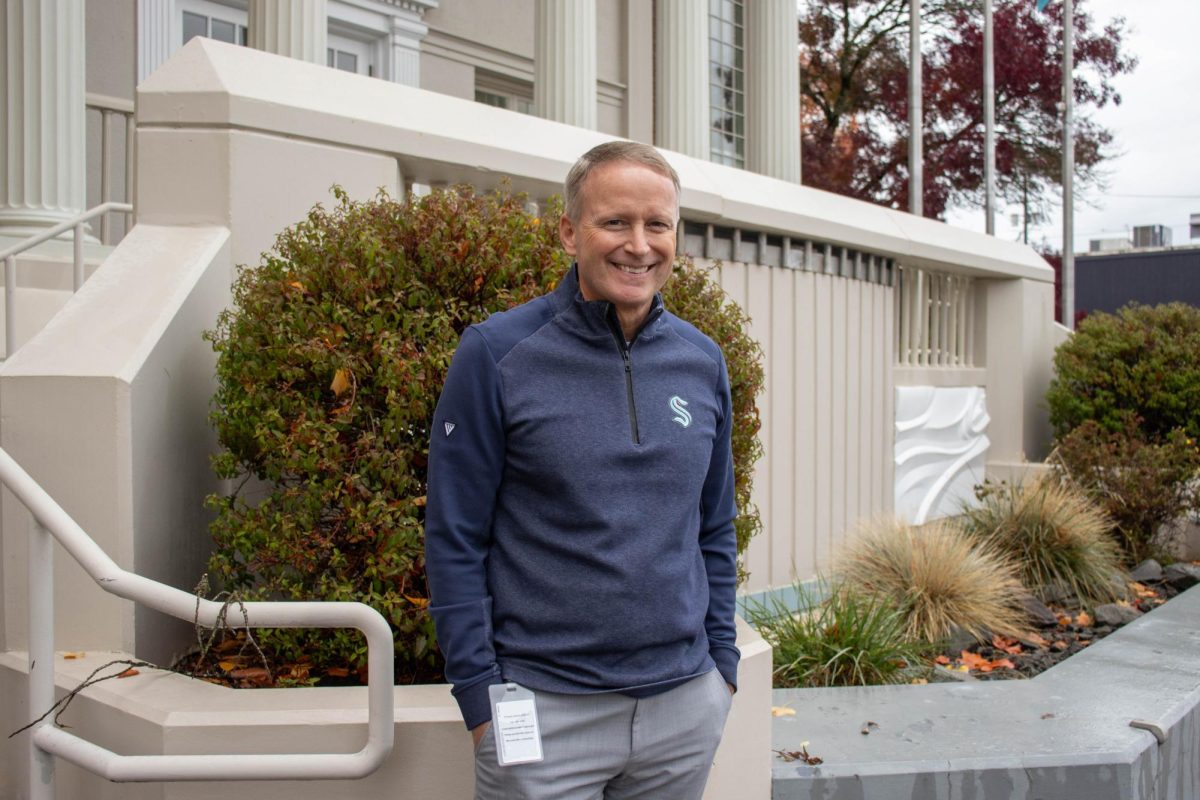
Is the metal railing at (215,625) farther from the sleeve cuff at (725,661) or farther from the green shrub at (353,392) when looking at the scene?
the sleeve cuff at (725,661)

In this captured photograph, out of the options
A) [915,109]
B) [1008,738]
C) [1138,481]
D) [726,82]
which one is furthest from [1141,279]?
[1008,738]

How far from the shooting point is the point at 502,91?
13.7 m

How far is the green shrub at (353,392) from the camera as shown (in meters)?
3.31

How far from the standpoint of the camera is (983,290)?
428 inches

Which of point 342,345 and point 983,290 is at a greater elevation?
point 983,290

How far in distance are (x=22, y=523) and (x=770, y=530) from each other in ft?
15.3

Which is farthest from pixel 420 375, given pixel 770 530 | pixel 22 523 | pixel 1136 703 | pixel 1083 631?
pixel 1083 631

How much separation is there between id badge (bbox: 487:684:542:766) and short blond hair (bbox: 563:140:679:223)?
946mm

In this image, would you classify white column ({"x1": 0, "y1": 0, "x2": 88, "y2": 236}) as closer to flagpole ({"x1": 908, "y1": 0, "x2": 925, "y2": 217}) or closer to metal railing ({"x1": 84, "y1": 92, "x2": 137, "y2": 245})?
metal railing ({"x1": 84, "y1": 92, "x2": 137, "y2": 245})

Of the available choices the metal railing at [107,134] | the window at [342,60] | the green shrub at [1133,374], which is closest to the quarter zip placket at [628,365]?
the metal railing at [107,134]

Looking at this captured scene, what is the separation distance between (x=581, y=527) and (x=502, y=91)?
39.6ft

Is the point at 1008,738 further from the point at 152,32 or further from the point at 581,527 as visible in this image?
the point at 152,32

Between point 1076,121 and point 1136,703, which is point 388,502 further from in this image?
point 1076,121

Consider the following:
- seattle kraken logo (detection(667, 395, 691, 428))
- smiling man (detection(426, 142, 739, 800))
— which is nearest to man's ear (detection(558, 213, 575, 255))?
smiling man (detection(426, 142, 739, 800))
